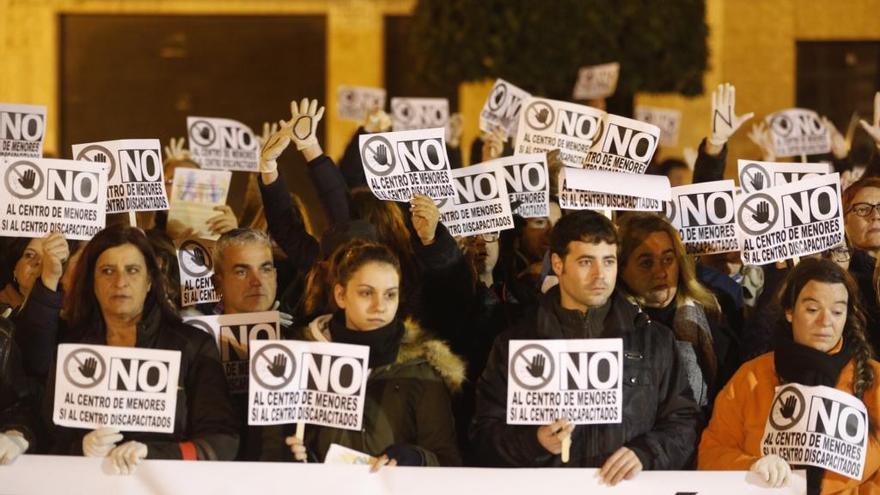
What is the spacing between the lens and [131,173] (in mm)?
6336

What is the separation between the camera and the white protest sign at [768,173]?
20.1 feet

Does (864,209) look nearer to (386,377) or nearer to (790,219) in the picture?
(790,219)

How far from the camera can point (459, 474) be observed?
4.97 meters

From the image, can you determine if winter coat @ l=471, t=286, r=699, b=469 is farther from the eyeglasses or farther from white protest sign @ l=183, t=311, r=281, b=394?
the eyeglasses

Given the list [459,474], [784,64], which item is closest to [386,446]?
[459,474]

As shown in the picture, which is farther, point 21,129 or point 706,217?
point 21,129

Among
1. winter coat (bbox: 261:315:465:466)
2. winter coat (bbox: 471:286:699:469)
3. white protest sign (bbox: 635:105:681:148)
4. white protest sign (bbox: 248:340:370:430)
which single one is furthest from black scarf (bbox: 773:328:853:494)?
white protest sign (bbox: 635:105:681:148)

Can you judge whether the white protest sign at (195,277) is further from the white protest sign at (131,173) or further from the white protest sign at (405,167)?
the white protest sign at (405,167)

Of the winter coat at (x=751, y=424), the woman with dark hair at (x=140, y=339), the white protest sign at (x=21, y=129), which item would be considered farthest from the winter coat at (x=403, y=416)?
the white protest sign at (x=21, y=129)

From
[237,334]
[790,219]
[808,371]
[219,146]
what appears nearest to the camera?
[808,371]

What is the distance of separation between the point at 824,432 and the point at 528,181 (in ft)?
6.47

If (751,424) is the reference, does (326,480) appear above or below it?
below

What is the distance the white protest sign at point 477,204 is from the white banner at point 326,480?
151 centimetres

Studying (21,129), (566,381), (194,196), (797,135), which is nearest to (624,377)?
(566,381)
